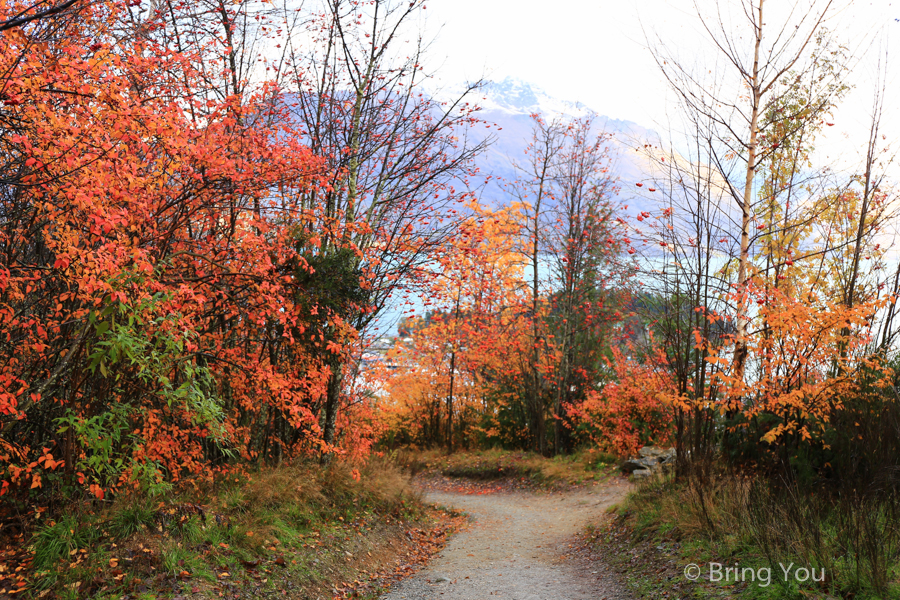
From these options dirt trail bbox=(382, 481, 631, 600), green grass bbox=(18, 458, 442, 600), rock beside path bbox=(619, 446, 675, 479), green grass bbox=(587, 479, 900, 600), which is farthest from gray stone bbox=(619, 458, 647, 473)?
green grass bbox=(18, 458, 442, 600)

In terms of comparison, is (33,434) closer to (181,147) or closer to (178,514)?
(178,514)

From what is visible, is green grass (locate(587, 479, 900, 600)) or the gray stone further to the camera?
the gray stone

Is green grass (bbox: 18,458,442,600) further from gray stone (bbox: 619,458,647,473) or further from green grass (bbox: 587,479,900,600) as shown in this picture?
gray stone (bbox: 619,458,647,473)

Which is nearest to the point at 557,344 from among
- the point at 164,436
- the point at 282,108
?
the point at 282,108

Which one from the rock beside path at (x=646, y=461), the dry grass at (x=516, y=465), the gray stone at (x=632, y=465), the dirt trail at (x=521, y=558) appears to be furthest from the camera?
the dry grass at (x=516, y=465)

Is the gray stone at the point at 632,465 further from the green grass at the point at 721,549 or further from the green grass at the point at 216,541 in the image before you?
the green grass at the point at 216,541

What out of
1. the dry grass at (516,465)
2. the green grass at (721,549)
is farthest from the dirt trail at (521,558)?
the dry grass at (516,465)

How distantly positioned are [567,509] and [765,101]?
27.3 feet

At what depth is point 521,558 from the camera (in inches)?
305

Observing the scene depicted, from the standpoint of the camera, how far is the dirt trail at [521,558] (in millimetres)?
5938

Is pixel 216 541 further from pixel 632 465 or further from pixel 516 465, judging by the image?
pixel 516 465


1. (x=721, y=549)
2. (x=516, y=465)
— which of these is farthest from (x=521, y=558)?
(x=516, y=465)

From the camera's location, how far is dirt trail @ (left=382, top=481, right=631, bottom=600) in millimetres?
5938

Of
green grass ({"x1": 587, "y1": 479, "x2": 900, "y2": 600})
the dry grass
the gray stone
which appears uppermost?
green grass ({"x1": 587, "y1": 479, "x2": 900, "y2": 600})
